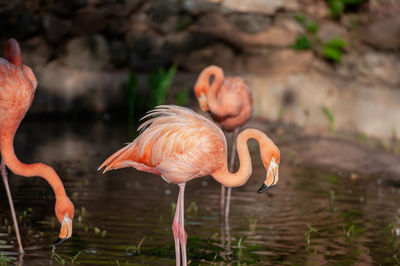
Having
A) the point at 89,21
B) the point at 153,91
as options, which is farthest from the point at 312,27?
the point at 89,21

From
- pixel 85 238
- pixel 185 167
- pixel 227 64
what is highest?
pixel 227 64

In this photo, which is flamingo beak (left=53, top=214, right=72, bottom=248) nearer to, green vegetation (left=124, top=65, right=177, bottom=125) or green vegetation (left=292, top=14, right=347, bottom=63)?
green vegetation (left=124, top=65, right=177, bottom=125)

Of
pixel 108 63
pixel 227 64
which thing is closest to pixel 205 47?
pixel 227 64

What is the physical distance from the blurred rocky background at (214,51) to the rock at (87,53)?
20 millimetres

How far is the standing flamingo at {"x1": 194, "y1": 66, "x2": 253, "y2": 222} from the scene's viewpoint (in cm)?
656

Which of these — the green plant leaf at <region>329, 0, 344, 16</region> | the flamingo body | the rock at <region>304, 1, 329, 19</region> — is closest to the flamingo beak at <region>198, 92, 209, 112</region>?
the flamingo body

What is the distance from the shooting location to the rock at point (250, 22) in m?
13.5

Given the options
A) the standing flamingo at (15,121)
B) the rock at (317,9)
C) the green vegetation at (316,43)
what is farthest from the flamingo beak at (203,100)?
the rock at (317,9)

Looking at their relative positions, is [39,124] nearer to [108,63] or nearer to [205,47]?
[108,63]

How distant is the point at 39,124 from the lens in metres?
12.1

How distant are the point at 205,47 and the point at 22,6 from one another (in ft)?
11.8

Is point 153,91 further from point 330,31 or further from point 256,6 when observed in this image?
point 330,31

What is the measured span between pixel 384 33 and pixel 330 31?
118cm

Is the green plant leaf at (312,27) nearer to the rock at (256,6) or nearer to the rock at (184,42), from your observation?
A: the rock at (256,6)
